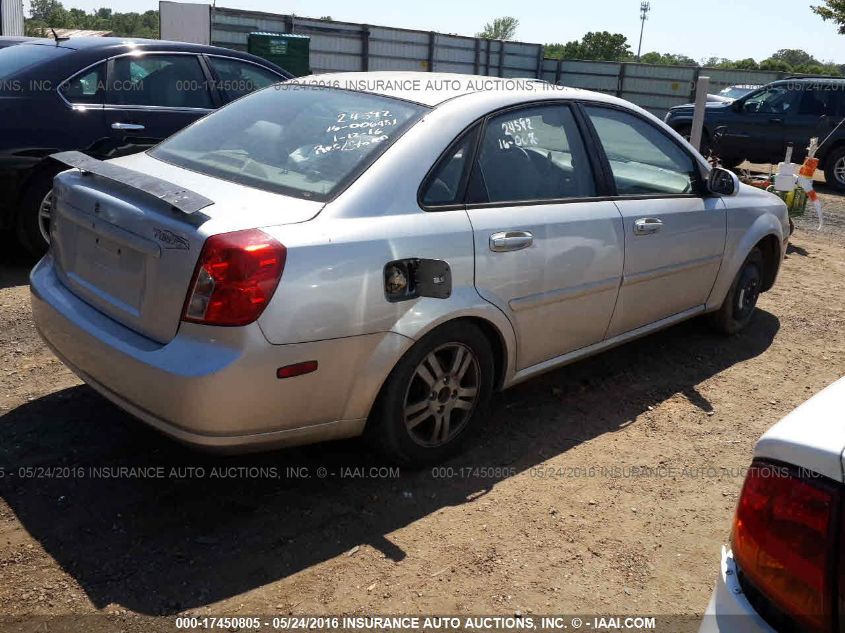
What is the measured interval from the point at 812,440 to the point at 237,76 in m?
6.29

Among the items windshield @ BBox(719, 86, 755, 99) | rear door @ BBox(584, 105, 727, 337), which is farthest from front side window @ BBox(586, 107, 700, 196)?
windshield @ BBox(719, 86, 755, 99)

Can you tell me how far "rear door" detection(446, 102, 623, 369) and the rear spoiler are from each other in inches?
42.0

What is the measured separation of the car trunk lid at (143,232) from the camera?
9.64 feet

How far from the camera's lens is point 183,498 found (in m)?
3.34

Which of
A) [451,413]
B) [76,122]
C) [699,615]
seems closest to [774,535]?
[699,615]

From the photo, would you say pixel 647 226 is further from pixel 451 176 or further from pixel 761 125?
pixel 761 125

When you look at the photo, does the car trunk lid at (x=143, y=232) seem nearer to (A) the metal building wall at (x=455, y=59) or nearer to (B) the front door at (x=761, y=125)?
(B) the front door at (x=761, y=125)

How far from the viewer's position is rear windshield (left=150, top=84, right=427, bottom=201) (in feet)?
11.0

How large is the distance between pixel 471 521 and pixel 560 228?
141 centimetres

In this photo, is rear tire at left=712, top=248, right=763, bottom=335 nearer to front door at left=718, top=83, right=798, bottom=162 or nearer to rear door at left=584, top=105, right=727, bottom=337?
rear door at left=584, top=105, right=727, bottom=337

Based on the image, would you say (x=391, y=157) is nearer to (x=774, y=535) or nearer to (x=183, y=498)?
(x=183, y=498)

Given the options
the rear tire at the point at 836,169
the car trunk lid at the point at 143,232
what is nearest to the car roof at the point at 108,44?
the car trunk lid at the point at 143,232

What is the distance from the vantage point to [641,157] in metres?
4.69

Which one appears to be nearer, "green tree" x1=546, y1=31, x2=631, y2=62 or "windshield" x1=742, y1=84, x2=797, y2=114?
"windshield" x1=742, y1=84, x2=797, y2=114
